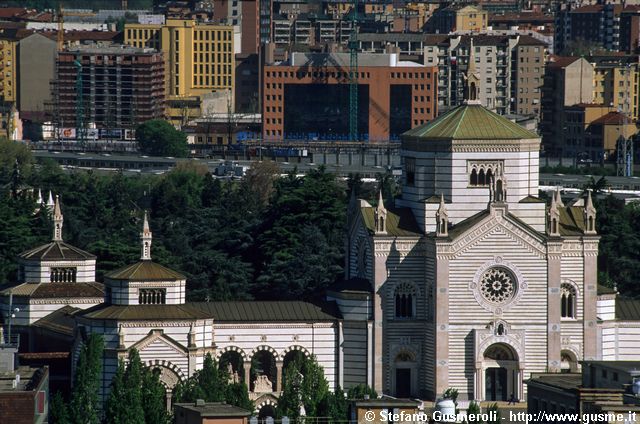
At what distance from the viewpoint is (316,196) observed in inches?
5197

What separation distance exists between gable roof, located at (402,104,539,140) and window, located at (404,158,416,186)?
874mm

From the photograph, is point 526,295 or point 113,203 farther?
point 113,203

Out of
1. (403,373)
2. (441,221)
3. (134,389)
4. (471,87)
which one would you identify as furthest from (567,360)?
(134,389)

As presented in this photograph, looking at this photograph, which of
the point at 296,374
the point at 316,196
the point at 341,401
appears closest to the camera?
the point at 341,401

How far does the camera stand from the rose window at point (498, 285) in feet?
342

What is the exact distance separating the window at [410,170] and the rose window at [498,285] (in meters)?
4.67

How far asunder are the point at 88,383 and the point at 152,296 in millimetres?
5743

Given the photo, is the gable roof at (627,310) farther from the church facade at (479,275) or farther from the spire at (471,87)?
the spire at (471,87)

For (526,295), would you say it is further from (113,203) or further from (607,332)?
(113,203)

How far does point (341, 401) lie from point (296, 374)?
916 cm

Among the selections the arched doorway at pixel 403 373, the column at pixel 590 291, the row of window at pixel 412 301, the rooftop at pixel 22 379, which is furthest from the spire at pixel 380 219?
the rooftop at pixel 22 379

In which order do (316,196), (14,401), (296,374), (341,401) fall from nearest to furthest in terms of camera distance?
(14,401)
(341,401)
(296,374)
(316,196)

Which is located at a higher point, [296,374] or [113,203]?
[113,203]

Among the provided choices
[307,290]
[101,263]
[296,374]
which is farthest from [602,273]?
[296,374]
